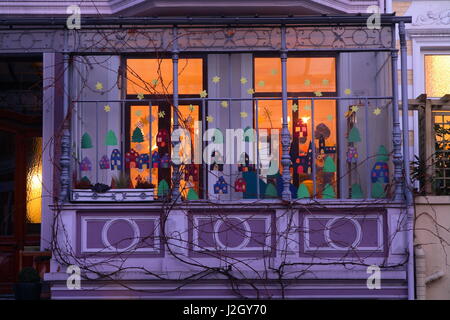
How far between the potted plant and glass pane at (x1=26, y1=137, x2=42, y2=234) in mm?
2111

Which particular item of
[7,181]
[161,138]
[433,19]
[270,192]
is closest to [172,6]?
[161,138]

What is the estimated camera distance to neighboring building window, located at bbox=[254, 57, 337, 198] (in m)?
10.2

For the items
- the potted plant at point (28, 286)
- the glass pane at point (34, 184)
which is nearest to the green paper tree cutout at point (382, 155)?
the potted plant at point (28, 286)

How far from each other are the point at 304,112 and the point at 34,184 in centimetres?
464

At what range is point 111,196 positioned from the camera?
905 cm

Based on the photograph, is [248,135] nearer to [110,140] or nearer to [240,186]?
[240,186]

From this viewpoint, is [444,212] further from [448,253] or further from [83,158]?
[83,158]

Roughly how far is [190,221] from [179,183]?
1.72 feet

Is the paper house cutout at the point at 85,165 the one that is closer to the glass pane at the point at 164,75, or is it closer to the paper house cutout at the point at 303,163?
the glass pane at the point at 164,75

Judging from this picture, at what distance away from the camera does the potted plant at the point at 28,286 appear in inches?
369

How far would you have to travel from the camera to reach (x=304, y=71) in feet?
36.9

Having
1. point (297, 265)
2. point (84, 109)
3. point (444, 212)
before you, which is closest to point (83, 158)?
point (84, 109)

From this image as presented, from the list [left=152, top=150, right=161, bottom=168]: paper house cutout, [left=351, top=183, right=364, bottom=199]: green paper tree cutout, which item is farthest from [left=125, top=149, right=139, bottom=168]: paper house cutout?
[left=351, top=183, right=364, bottom=199]: green paper tree cutout
